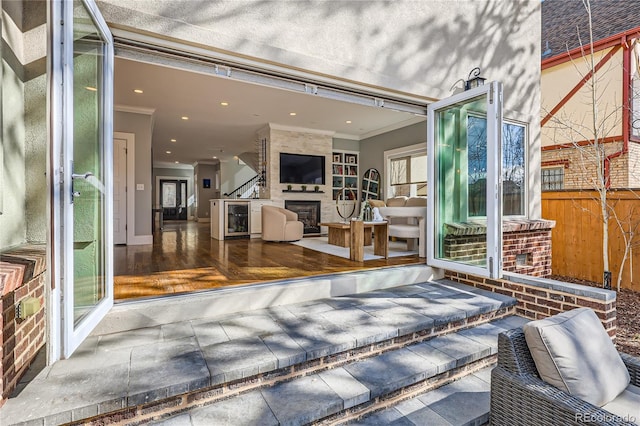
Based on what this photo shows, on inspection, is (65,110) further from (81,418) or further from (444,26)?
(444,26)

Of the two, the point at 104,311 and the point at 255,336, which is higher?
the point at 104,311

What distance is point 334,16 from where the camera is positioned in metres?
3.04

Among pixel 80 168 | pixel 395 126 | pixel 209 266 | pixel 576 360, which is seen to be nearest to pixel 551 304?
pixel 576 360

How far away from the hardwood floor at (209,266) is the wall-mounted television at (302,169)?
2.43 m

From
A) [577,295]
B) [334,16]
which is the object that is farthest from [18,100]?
[577,295]

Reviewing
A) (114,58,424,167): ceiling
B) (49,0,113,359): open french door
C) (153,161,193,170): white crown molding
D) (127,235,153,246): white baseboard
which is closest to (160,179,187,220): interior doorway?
(153,161,193,170): white crown molding

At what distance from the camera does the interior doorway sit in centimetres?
1535

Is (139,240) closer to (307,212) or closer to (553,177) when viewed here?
(307,212)

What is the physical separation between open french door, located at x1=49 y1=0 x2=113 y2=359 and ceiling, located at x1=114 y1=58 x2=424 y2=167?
6.91 ft

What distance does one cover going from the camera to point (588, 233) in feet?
15.8

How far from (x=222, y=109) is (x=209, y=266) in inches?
129

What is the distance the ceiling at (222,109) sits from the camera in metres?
4.50

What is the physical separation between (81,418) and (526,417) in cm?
203

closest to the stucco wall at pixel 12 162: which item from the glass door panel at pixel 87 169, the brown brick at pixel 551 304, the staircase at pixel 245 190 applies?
the glass door panel at pixel 87 169
